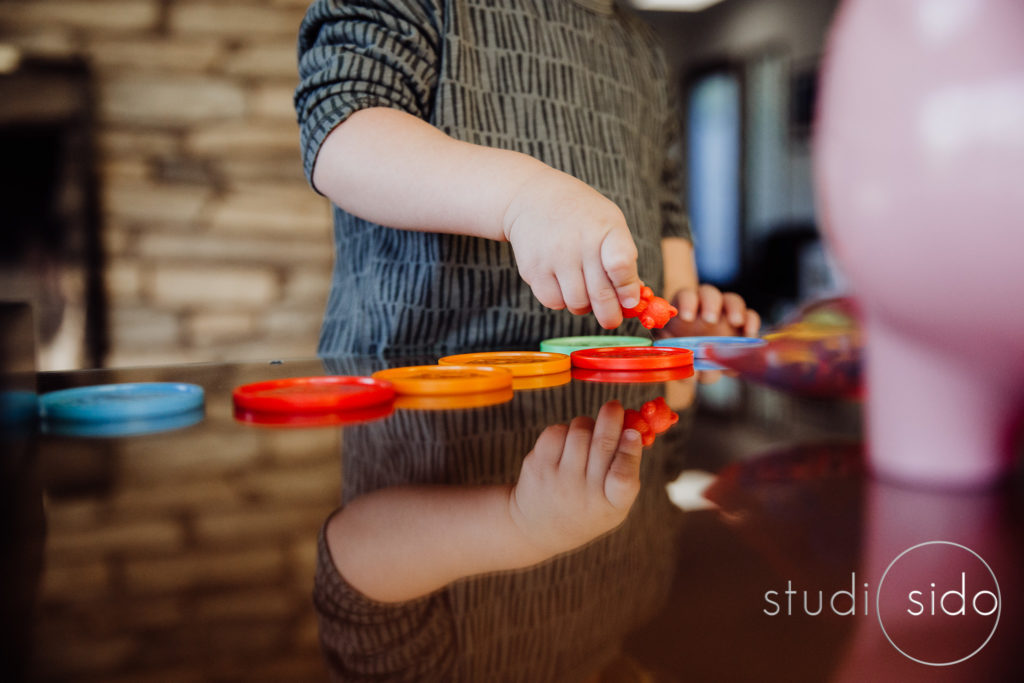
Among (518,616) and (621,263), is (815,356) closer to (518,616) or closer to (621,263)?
(621,263)

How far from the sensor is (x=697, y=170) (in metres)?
4.69

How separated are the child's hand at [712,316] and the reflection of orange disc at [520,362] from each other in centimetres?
34

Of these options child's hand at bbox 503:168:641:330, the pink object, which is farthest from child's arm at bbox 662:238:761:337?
the pink object

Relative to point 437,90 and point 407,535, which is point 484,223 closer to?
point 437,90

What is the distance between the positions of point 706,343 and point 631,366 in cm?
16

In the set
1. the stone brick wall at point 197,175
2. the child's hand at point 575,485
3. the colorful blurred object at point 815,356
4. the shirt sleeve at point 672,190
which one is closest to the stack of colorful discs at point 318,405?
the child's hand at point 575,485

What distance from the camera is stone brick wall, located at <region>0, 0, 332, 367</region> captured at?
2.00 m

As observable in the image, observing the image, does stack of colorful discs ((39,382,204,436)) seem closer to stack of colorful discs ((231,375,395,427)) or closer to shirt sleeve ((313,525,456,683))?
stack of colorful discs ((231,375,395,427))

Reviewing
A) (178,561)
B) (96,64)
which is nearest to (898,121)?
(178,561)

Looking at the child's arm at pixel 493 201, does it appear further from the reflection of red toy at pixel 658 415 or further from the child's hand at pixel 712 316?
the child's hand at pixel 712 316

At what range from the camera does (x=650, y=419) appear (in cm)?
36

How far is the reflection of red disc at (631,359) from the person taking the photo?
0.51 meters

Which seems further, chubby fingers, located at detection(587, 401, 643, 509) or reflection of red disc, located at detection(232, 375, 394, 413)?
reflection of red disc, located at detection(232, 375, 394, 413)

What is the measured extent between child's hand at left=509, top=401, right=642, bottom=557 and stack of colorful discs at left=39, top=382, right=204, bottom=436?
0.64 ft
